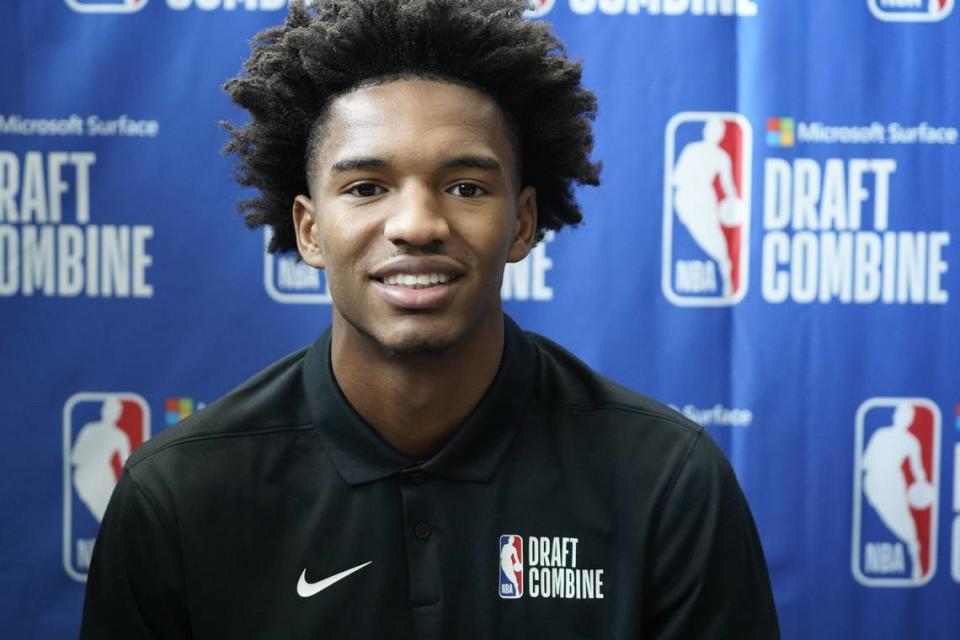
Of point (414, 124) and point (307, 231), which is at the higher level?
point (414, 124)

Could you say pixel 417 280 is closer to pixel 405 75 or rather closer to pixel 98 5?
pixel 405 75

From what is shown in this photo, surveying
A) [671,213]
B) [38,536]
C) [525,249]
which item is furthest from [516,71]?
[38,536]

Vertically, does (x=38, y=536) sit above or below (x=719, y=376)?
below

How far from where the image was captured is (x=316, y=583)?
50.8 inches

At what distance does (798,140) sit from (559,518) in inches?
39.1

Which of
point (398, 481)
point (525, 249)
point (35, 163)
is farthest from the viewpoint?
point (35, 163)

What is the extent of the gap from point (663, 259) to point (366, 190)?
0.89 m

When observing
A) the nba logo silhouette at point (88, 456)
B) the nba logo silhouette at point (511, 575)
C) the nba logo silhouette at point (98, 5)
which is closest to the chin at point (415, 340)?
the nba logo silhouette at point (511, 575)

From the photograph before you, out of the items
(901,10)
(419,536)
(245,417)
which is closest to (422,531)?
(419,536)

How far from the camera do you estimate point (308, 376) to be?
1390 millimetres

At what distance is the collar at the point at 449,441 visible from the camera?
1.32 m

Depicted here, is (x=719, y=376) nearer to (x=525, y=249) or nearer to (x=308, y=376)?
(x=525, y=249)

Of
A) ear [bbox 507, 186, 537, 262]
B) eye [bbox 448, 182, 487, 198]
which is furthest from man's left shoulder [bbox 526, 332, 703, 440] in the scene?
eye [bbox 448, 182, 487, 198]

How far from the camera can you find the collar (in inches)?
51.8
